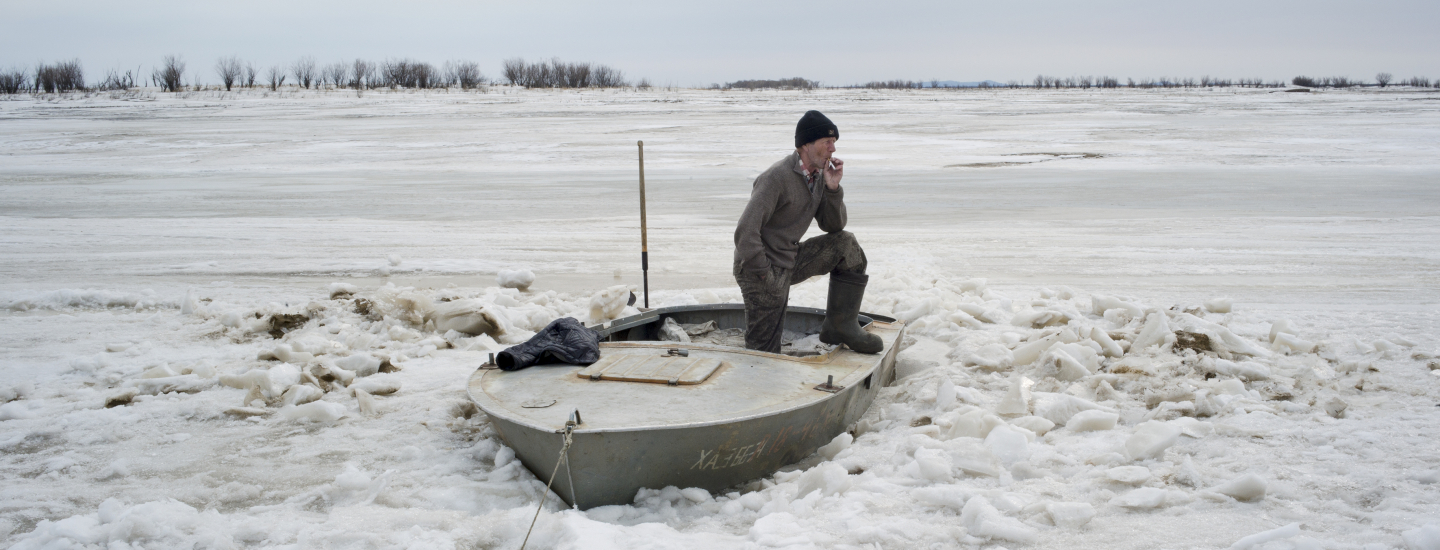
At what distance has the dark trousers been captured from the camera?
16.1ft

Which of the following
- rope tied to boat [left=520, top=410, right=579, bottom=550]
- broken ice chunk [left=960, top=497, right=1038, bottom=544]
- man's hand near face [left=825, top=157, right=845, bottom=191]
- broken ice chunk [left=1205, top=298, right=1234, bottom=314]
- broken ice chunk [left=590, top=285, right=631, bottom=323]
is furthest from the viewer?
broken ice chunk [left=1205, top=298, right=1234, bottom=314]

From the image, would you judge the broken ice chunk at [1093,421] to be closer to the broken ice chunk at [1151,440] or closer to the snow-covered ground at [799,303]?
the snow-covered ground at [799,303]

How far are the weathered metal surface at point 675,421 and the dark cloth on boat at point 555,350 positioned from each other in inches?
2.4

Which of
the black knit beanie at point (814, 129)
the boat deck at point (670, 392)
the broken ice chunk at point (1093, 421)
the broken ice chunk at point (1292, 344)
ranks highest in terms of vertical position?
the black knit beanie at point (814, 129)

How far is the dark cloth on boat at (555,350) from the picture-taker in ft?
14.3

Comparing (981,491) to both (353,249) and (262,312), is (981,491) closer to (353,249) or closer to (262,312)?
(262,312)

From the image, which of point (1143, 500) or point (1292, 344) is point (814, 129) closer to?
point (1143, 500)

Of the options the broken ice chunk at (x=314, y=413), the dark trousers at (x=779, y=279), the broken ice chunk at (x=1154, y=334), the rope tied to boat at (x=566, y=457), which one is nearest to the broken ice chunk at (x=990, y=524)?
the rope tied to boat at (x=566, y=457)

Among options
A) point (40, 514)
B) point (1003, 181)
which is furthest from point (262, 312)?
point (1003, 181)

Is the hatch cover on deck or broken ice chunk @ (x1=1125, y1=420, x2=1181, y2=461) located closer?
broken ice chunk @ (x1=1125, y1=420, x2=1181, y2=461)

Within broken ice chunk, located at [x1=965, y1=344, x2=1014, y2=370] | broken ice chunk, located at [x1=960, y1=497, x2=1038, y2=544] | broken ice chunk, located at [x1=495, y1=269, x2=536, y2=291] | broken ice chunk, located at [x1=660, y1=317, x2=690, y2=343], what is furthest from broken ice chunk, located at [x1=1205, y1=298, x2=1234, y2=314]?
broken ice chunk, located at [x1=495, y1=269, x2=536, y2=291]

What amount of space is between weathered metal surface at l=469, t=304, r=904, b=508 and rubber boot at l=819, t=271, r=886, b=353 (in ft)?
1.02

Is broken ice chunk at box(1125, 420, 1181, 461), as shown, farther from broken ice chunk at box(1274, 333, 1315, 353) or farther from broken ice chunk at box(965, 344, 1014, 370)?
broken ice chunk at box(1274, 333, 1315, 353)

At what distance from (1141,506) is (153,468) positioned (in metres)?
4.05
